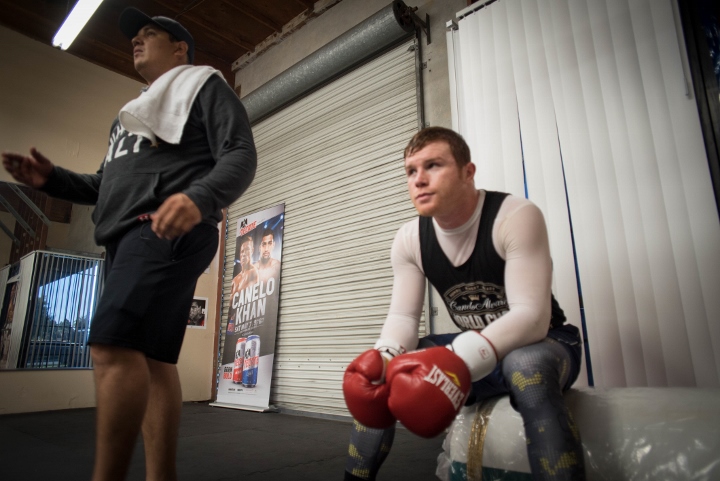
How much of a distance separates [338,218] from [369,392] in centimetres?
294

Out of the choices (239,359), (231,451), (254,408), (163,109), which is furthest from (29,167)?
(239,359)

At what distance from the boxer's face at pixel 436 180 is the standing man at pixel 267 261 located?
3237 millimetres

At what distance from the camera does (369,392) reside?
104 cm

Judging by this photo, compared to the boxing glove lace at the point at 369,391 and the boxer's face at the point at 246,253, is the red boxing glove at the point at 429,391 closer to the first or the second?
the boxing glove lace at the point at 369,391

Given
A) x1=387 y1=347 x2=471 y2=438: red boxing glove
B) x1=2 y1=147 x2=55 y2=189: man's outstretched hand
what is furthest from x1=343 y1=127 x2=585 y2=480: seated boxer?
Result: x1=2 y1=147 x2=55 y2=189: man's outstretched hand

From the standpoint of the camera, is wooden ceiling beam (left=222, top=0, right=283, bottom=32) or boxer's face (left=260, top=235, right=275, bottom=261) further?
wooden ceiling beam (left=222, top=0, right=283, bottom=32)

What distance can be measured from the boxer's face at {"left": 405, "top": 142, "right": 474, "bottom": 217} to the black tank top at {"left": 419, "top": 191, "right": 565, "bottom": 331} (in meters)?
0.12

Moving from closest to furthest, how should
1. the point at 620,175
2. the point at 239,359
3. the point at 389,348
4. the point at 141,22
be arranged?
the point at 389,348
the point at 141,22
the point at 620,175
the point at 239,359

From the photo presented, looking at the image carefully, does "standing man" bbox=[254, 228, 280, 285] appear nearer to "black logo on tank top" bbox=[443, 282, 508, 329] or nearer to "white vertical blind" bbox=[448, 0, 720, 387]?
"white vertical blind" bbox=[448, 0, 720, 387]

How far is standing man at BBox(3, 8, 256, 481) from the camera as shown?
106 centimetres

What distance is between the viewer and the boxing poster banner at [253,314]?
4219mm

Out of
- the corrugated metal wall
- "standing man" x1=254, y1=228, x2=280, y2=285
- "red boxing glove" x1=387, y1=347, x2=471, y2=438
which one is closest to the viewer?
"red boxing glove" x1=387, y1=347, x2=471, y2=438

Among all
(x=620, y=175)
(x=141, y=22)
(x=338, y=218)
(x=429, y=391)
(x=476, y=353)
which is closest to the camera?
(x=429, y=391)

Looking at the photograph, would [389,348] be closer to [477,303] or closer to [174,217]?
[477,303]
